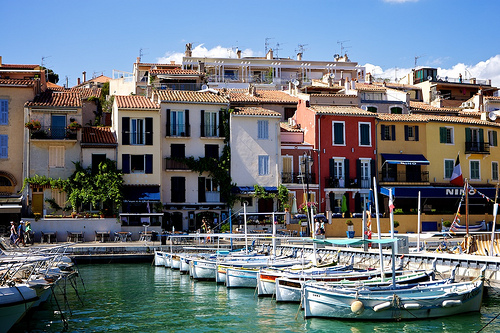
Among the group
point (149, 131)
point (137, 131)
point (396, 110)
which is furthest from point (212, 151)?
point (396, 110)

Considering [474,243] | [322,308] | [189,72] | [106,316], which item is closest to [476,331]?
[322,308]

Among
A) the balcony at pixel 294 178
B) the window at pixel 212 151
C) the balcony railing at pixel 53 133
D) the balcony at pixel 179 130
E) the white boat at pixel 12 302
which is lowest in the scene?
the white boat at pixel 12 302

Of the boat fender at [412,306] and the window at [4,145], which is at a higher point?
the window at [4,145]

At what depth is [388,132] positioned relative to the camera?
203ft

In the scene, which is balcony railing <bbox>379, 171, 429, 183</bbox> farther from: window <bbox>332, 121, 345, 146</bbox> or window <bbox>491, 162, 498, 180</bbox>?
window <bbox>491, 162, 498, 180</bbox>

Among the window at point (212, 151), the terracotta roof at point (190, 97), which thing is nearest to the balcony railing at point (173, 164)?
the window at point (212, 151)

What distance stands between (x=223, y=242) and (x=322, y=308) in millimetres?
26479

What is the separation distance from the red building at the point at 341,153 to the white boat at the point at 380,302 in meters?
31.5

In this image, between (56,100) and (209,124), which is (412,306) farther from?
(56,100)

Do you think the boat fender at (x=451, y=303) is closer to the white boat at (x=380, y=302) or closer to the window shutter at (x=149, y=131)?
the white boat at (x=380, y=302)

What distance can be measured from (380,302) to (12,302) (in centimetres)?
1292

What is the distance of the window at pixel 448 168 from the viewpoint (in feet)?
210

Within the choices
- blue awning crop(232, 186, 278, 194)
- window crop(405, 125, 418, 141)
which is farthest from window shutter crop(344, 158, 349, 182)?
window crop(405, 125, 418, 141)

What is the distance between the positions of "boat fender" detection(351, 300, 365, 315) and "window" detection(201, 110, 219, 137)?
111 feet
